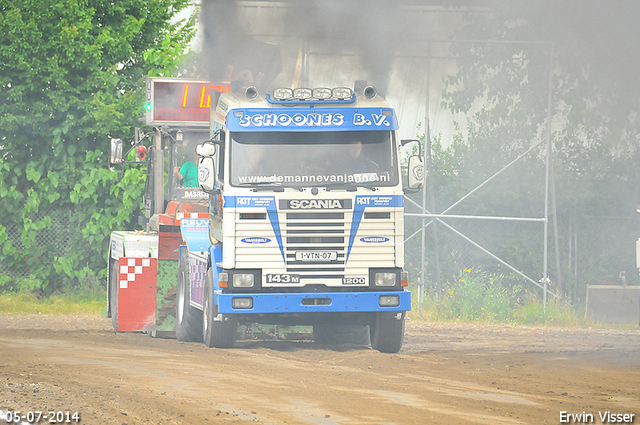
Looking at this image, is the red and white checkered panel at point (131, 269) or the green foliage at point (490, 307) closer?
the red and white checkered panel at point (131, 269)

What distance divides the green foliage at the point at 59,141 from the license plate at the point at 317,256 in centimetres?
868

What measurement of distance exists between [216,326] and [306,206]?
1.87m

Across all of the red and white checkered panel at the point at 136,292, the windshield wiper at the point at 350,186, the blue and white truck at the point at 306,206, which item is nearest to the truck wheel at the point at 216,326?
the blue and white truck at the point at 306,206

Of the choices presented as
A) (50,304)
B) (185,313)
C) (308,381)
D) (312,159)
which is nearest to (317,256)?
(312,159)

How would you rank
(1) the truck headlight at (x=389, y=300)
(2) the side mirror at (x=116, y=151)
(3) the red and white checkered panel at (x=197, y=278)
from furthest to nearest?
1. (2) the side mirror at (x=116, y=151)
2. (3) the red and white checkered panel at (x=197, y=278)
3. (1) the truck headlight at (x=389, y=300)

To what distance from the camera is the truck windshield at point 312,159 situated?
36.9 feet

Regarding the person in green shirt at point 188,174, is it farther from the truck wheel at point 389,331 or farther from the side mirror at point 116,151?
the truck wheel at point 389,331

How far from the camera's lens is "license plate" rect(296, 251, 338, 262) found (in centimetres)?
1120

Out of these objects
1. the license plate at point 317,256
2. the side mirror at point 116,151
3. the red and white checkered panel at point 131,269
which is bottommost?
the red and white checkered panel at point 131,269

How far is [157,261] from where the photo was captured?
14.1 metres

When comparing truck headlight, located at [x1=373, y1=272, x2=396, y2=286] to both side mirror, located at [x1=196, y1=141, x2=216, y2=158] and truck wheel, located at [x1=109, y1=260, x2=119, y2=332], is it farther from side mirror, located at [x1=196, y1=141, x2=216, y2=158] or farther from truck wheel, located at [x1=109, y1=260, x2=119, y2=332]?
truck wheel, located at [x1=109, y1=260, x2=119, y2=332]

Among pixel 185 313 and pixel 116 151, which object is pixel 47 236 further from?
pixel 185 313

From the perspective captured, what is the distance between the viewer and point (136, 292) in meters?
14.1

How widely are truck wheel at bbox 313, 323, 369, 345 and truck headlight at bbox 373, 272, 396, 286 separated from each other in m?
2.05
